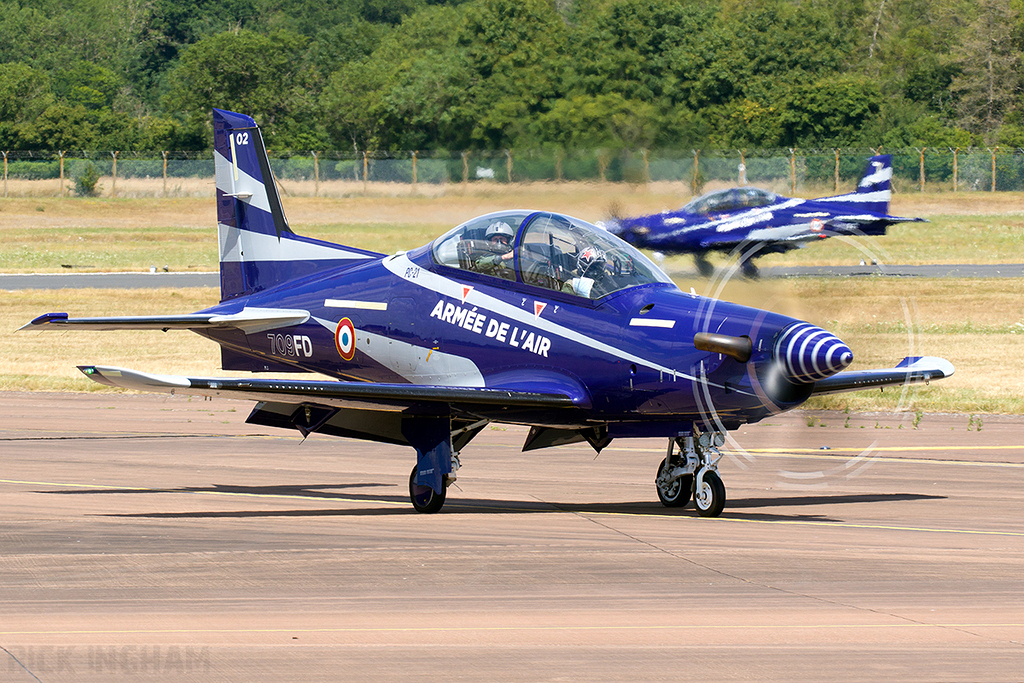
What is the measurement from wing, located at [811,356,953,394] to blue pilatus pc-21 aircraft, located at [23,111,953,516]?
0.07ft

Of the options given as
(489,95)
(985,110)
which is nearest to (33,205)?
(489,95)

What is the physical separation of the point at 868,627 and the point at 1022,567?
2.72 metres

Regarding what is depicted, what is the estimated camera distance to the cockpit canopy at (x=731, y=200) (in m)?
20.3

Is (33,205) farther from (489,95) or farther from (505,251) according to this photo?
(505,251)

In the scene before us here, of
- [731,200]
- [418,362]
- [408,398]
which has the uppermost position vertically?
[731,200]

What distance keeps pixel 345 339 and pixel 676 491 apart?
4506 mm

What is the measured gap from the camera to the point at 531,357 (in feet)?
42.7

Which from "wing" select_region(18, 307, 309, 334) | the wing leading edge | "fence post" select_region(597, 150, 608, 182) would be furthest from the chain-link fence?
the wing leading edge

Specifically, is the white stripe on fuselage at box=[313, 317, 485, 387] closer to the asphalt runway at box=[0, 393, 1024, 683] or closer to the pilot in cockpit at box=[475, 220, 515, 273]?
the pilot in cockpit at box=[475, 220, 515, 273]

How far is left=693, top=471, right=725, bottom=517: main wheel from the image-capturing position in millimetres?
12445

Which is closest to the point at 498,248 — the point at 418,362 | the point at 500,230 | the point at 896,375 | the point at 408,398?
the point at 500,230

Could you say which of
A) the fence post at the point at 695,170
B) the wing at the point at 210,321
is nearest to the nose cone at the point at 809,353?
the wing at the point at 210,321

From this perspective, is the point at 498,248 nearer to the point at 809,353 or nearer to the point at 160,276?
the point at 809,353

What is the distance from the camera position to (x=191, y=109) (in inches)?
3310
